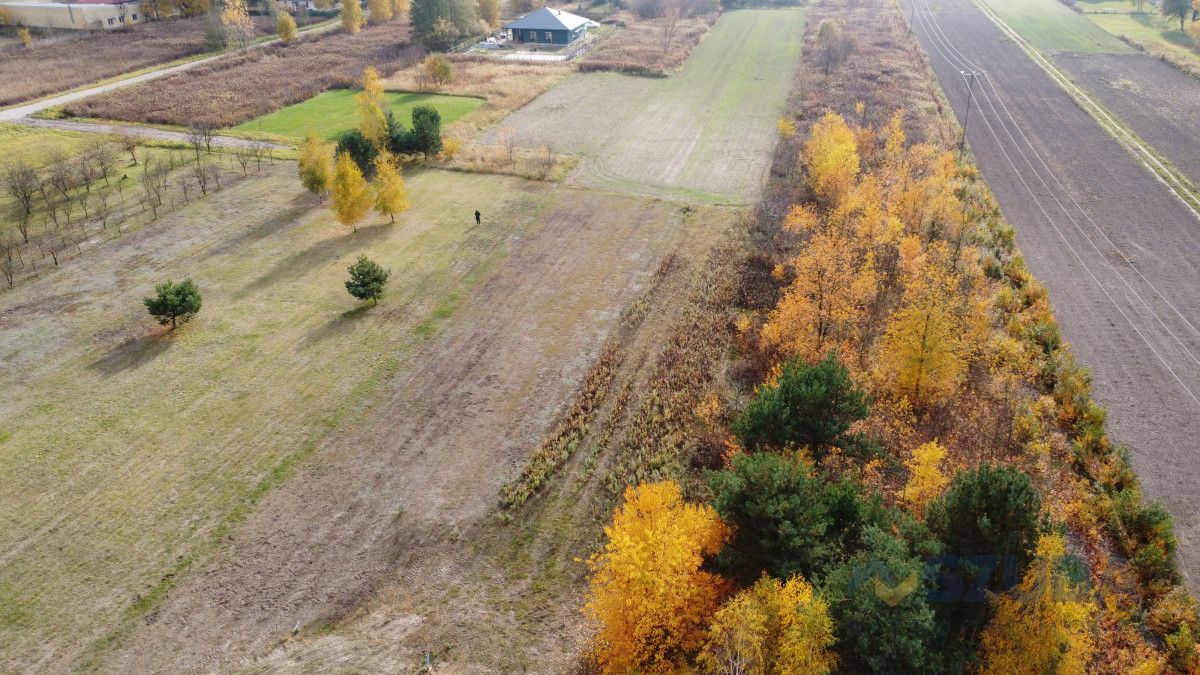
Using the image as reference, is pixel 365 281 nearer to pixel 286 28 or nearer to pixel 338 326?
pixel 338 326

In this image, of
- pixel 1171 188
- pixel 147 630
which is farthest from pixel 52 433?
pixel 1171 188

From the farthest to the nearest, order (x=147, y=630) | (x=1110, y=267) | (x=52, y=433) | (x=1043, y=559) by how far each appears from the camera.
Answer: (x=1110, y=267) → (x=52, y=433) → (x=147, y=630) → (x=1043, y=559)

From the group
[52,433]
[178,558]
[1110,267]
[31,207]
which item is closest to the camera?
[178,558]

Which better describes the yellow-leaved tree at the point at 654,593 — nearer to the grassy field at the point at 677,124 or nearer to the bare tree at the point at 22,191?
the grassy field at the point at 677,124

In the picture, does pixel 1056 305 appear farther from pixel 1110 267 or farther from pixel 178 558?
pixel 178 558

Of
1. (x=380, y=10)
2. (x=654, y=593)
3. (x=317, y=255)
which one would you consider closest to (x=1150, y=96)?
(x=317, y=255)

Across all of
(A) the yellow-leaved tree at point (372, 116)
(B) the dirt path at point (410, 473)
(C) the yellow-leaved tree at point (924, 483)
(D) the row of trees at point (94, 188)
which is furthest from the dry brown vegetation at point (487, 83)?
(C) the yellow-leaved tree at point (924, 483)

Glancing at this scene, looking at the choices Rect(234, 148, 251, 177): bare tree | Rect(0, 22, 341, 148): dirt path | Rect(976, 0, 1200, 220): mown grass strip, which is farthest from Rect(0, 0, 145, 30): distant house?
Rect(976, 0, 1200, 220): mown grass strip
